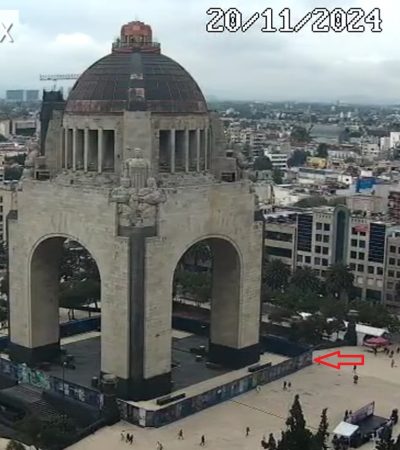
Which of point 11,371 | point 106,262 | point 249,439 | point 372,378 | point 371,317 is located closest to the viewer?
point 249,439

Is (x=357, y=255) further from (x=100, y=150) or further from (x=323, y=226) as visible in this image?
(x=100, y=150)

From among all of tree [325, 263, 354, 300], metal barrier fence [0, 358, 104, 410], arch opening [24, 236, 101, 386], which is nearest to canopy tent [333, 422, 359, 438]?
metal barrier fence [0, 358, 104, 410]

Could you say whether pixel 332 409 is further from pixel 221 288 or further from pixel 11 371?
pixel 11 371

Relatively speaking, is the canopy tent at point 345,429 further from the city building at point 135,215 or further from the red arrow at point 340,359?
the red arrow at point 340,359

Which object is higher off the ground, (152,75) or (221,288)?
(152,75)

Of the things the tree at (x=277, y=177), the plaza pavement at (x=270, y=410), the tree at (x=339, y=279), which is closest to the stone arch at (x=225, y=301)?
the plaza pavement at (x=270, y=410)

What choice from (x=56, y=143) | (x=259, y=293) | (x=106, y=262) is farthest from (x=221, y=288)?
(x=56, y=143)
